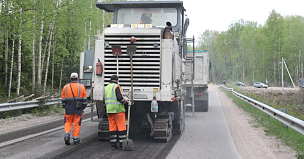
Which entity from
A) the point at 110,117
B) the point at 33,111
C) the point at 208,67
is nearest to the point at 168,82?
the point at 110,117

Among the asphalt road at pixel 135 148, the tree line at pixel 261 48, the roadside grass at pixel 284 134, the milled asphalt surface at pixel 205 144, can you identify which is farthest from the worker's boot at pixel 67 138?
the tree line at pixel 261 48

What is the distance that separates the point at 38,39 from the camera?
23.4 m

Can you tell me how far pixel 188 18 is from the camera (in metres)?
10.4

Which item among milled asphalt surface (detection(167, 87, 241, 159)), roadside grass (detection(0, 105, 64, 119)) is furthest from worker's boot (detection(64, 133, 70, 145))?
roadside grass (detection(0, 105, 64, 119))

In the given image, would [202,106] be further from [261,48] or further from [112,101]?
[261,48]

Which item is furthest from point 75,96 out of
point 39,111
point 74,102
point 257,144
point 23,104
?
point 39,111

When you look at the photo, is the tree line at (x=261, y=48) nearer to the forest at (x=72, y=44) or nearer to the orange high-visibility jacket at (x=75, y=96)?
the forest at (x=72, y=44)

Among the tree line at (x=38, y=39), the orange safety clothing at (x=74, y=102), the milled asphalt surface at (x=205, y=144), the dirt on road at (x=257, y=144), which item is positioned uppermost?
the tree line at (x=38, y=39)

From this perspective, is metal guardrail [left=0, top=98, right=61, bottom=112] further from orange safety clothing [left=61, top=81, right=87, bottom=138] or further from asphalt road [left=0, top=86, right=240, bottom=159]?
orange safety clothing [left=61, top=81, right=87, bottom=138]

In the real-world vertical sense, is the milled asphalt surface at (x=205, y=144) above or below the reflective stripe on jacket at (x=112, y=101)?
below

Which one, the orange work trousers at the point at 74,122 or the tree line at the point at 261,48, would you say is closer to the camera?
the orange work trousers at the point at 74,122

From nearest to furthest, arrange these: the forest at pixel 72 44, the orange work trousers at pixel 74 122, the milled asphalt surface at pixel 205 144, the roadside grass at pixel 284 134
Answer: the milled asphalt surface at pixel 205 144, the roadside grass at pixel 284 134, the orange work trousers at pixel 74 122, the forest at pixel 72 44

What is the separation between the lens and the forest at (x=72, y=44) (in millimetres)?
18453

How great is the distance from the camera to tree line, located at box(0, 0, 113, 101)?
1716cm
